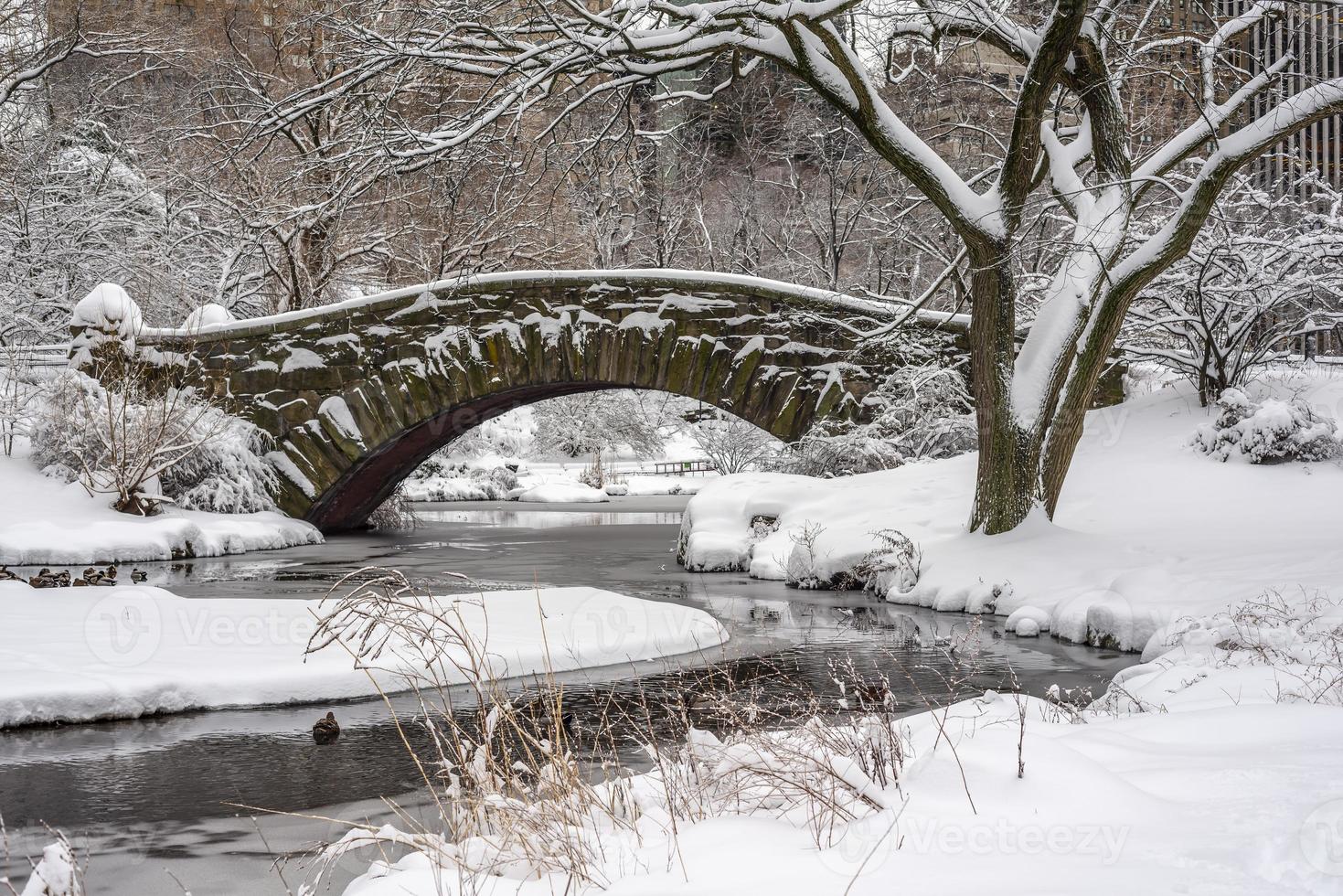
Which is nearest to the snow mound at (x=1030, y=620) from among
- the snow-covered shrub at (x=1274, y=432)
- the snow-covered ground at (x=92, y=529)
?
the snow-covered shrub at (x=1274, y=432)

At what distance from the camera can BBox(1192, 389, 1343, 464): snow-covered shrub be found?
10016 mm

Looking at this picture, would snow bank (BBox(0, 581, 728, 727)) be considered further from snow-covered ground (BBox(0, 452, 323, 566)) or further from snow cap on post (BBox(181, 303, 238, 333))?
snow cap on post (BBox(181, 303, 238, 333))

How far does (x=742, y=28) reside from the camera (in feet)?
26.5

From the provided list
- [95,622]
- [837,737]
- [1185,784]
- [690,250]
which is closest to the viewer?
[1185,784]

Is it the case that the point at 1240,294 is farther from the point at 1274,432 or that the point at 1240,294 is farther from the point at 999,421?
the point at 999,421

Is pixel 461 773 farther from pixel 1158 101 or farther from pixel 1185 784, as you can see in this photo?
pixel 1158 101

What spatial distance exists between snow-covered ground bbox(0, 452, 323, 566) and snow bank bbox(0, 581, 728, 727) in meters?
5.16

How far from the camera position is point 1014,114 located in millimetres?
9070

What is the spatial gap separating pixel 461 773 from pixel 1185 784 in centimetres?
211

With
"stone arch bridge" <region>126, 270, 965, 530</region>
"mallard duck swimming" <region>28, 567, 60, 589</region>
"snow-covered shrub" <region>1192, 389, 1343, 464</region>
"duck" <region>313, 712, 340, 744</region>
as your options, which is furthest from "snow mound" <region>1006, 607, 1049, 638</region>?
"mallard duck swimming" <region>28, 567, 60, 589</region>

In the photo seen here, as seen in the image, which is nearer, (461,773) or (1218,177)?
(461,773)

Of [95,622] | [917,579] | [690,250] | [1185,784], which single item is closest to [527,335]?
[917,579]

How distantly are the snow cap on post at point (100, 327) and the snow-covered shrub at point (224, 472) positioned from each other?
1.71m

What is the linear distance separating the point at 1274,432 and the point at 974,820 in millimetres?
9051
